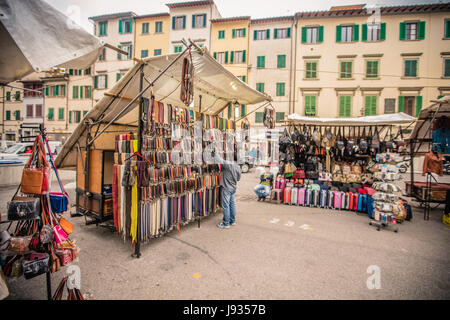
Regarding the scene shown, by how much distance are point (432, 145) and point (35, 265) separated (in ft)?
30.9

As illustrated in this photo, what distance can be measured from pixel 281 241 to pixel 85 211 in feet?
14.4

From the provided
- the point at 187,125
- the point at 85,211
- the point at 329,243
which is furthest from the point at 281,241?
the point at 85,211

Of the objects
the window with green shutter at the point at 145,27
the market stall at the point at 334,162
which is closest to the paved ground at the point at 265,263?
the market stall at the point at 334,162

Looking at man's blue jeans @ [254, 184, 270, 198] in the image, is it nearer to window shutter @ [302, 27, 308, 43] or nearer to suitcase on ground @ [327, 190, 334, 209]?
suitcase on ground @ [327, 190, 334, 209]

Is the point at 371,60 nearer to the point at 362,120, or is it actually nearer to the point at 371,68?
the point at 371,68

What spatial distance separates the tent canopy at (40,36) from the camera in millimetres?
1668

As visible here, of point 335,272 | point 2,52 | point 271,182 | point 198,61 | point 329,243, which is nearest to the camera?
point 2,52

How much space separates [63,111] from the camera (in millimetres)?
25438

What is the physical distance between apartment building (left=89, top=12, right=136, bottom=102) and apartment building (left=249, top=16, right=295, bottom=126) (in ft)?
45.4

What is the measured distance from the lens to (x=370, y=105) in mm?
18578

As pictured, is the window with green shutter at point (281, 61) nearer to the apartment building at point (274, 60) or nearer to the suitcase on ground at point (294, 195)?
the apartment building at point (274, 60)

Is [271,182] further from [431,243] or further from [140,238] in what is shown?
[140,238]

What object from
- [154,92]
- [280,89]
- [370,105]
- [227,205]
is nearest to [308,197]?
[227,205]

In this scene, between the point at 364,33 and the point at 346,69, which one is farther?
the point at 346,69
